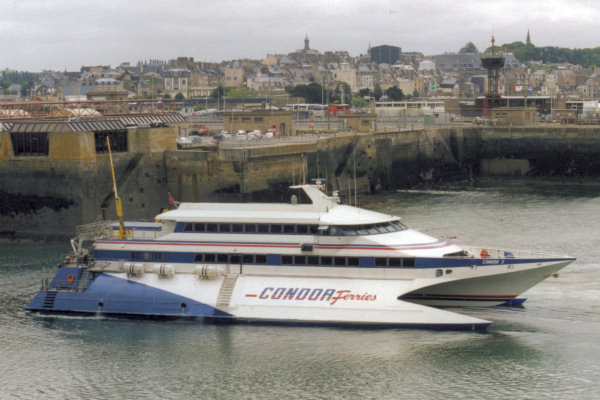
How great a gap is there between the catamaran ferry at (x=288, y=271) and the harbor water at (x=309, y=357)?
0.47m

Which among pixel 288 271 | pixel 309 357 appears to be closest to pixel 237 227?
pixel 288 271

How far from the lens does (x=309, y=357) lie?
23125mm

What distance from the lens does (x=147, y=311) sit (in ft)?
85.8

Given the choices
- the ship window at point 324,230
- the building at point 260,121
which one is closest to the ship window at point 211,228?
the ship window at point 324,230

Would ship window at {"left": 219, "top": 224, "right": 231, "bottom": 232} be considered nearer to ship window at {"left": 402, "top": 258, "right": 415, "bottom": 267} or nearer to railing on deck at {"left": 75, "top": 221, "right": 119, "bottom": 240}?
railing on deck at {"left": 75, "top": 221, "right": 119, "bottom": 240}

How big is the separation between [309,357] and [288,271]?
3.45 meters

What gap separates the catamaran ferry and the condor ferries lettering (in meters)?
0.03

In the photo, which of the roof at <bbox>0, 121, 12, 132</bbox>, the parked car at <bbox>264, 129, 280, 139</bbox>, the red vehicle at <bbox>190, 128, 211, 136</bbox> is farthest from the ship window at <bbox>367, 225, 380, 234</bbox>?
the red vehicle at <bbox>190, 128, 211, 136</bbox>

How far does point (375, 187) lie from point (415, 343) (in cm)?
3133

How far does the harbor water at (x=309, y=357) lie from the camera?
70.2 feet

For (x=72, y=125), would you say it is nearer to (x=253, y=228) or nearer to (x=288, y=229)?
(x=253, y=228)

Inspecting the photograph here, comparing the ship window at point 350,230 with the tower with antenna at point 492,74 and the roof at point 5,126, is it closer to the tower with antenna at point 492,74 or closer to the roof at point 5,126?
the roof at point 5,126

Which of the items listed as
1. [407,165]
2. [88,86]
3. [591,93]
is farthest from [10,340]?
[591,93]

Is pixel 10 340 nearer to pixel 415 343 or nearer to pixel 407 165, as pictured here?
pixel 415 343
